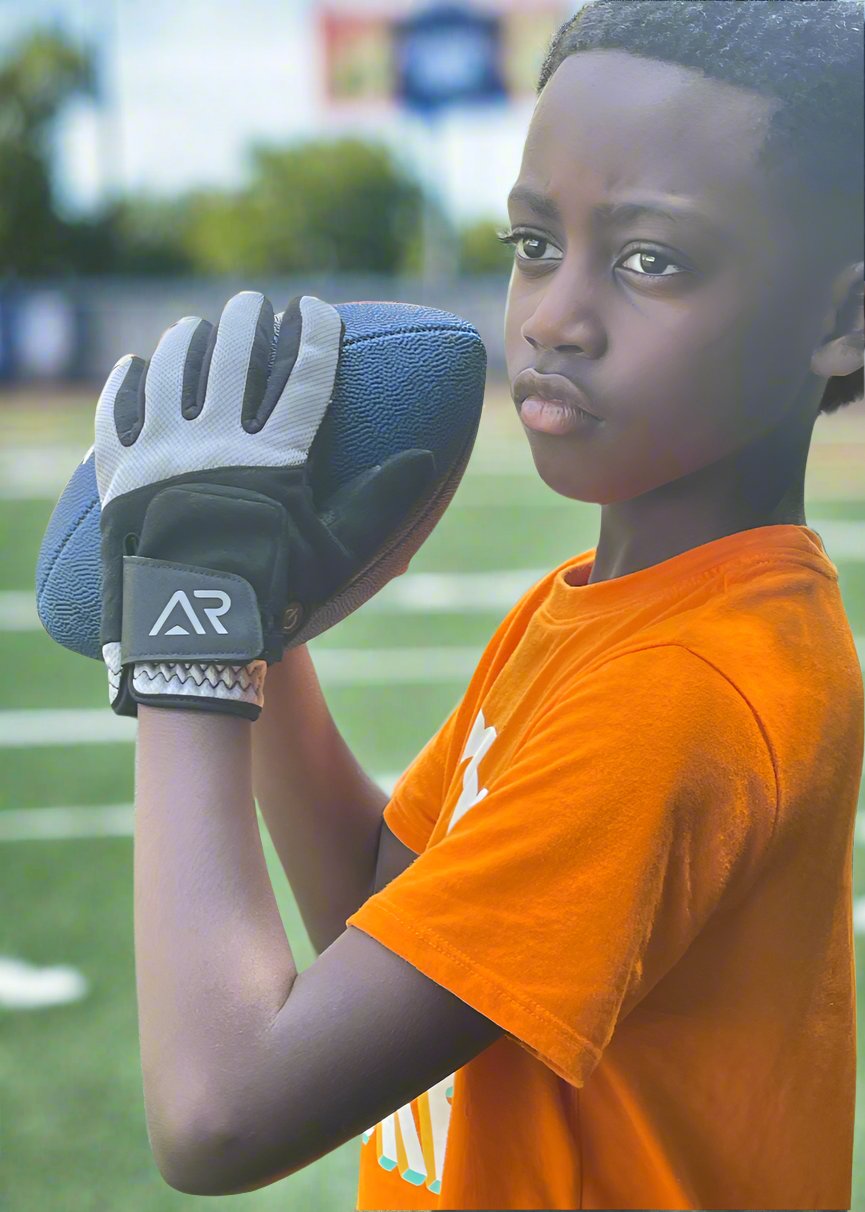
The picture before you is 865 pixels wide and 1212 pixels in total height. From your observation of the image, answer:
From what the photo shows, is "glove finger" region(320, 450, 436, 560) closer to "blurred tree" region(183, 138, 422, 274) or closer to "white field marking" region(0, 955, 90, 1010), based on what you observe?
"white field marking" region(0, 955, 90, 1010)

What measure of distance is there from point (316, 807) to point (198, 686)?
1.14 feet

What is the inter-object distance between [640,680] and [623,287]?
9.5 inches

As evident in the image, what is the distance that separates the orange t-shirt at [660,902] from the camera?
79 centimetres

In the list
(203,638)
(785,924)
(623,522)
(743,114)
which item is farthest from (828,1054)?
(743,114)

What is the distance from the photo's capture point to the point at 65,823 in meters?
3.82

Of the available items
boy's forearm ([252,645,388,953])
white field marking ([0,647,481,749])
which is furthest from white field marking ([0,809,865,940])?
boy's forearm ([252,645,388,953])

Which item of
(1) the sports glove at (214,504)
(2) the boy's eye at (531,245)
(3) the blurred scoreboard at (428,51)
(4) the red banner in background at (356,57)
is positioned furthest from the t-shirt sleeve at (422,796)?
(4) the red banner in background at (356,57)

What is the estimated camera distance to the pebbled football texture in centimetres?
100

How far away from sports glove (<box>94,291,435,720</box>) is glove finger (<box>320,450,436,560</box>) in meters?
0.02

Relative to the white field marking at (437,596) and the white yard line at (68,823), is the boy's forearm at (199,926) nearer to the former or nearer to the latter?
the white yard line at (68,823)

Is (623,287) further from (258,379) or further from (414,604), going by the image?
(414,604)

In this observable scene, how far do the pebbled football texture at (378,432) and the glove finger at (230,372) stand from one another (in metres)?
0.07

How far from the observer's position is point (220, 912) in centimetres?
85

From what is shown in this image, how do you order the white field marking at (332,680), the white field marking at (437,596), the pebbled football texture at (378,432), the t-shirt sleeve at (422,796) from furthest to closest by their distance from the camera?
the white field marking at (437,596) < the white field marking at (332,680) < the t-shirt sleeve at (422,796) < the pebbled football texture at (378,432)
